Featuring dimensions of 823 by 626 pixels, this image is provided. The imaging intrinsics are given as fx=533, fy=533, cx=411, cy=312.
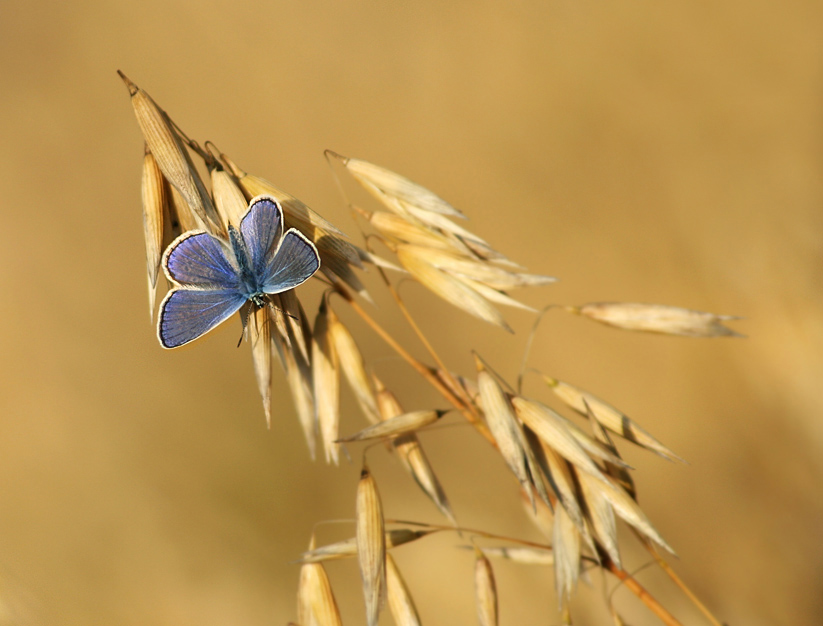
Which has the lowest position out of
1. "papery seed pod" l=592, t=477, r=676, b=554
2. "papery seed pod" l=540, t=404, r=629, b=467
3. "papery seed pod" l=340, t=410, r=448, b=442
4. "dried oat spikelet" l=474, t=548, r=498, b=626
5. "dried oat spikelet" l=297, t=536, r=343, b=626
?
"dried oat spikelet" l=474, t=548, r=498, b=626

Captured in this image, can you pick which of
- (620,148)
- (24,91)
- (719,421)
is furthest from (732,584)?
(24,91)

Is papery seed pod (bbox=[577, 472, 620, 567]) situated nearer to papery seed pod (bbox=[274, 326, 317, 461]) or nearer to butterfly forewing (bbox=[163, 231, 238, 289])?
papery seed pod (bbox=[274, 326, 317, 461])

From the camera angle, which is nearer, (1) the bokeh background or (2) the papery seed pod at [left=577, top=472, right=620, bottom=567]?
(2) the papery seed pod at [left=577, top=472, right=620, bottom=567]

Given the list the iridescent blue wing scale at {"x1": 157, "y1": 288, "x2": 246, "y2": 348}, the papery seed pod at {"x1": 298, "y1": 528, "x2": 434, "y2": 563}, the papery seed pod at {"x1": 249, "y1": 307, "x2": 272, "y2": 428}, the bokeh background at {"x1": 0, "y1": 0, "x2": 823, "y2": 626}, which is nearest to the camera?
the iridescent blue wing scale at {"x1": 157, "y1": 288, "x2": 246, "y2": 348}

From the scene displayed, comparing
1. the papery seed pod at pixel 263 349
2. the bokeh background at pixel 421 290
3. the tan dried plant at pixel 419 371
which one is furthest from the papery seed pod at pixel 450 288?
the bokeh background at pixel 421 290

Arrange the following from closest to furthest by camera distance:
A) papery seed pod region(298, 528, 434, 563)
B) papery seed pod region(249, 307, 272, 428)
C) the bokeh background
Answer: papery seed pod region(249, 307, 272, 428) < papery seed pod region(298, 528, 434, 563) < the bokeh background

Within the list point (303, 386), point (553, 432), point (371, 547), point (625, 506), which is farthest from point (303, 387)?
point (625, 506)

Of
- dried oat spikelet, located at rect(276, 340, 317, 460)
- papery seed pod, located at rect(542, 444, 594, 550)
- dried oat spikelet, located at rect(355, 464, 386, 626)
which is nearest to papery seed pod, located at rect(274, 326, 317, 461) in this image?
dried oat spikelet, located at rect(276, 340, 317, 460)

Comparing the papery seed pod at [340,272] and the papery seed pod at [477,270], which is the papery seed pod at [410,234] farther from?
the papery seed pod at [340,272]
